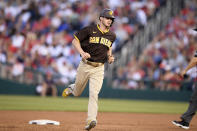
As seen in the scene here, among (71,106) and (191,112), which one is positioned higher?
(191,112)

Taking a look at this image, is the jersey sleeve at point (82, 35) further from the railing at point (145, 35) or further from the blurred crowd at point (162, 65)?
the blurred crowd at point (162, 65)

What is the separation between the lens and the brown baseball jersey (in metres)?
7.10

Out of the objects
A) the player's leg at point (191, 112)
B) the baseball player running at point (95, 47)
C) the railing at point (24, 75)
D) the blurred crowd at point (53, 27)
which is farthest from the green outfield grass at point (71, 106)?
the baseball player running at point (95, 47)

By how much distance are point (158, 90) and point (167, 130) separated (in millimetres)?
11121

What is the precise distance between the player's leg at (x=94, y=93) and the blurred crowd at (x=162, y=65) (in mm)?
11458

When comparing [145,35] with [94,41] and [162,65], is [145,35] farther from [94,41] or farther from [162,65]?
[94,41]

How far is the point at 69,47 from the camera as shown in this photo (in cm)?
1898

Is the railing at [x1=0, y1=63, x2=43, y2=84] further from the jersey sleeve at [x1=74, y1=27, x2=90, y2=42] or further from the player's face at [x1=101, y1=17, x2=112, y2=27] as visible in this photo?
the player's face at [x1=101, y1=17, x2=112, y2=27]

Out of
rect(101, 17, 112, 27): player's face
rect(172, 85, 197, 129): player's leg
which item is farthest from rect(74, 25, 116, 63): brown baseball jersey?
rect(172, 85, 197, 129): player's leg

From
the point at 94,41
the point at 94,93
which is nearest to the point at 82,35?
the point at 94,41

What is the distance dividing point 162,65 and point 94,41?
11812 mm

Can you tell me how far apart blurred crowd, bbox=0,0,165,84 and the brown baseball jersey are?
1050cm

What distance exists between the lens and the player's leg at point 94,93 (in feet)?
22.0

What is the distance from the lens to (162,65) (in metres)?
18.5
